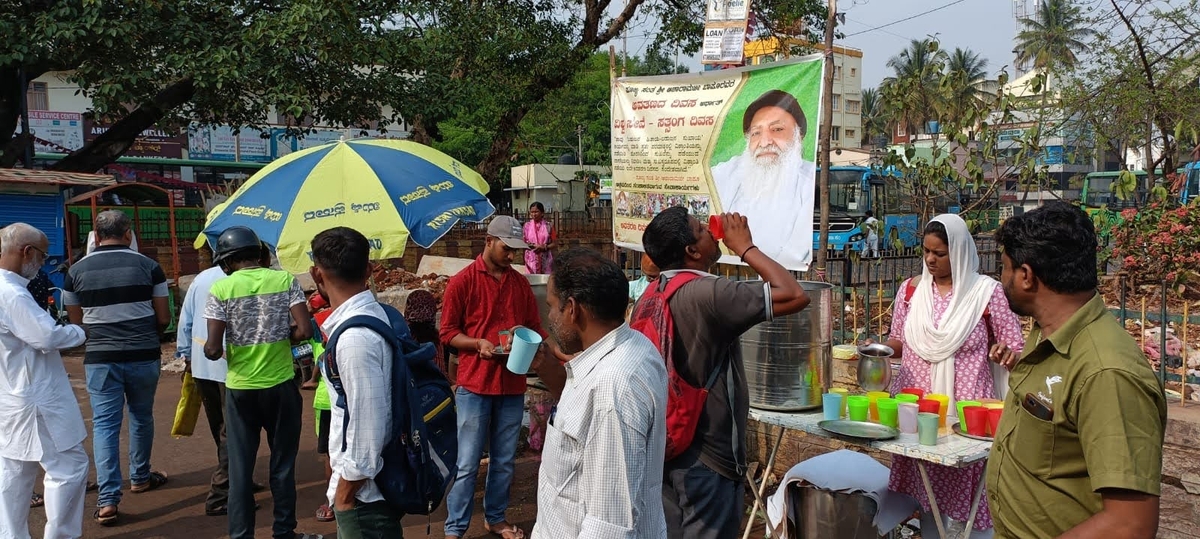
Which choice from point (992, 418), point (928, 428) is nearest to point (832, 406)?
point (928, 428)

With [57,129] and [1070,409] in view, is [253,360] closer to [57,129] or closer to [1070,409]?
[1070,409]

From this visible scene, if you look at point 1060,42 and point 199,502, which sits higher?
point 1060,42

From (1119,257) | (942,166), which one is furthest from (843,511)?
(1119,257)

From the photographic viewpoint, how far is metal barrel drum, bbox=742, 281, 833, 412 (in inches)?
135

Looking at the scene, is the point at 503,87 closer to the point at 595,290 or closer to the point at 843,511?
the point at 843,511

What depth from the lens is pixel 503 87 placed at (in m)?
11.7

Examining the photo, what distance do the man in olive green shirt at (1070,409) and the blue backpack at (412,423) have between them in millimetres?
1690

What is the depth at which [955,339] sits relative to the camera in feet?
11.5

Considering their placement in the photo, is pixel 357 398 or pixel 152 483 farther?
pixel 152 483

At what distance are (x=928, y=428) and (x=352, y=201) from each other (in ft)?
11.5


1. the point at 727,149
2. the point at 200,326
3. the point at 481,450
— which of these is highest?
the point at 727,149

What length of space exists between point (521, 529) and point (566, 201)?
25862 mm

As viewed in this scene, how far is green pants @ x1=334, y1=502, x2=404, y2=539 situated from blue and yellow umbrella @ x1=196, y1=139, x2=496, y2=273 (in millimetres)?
2368

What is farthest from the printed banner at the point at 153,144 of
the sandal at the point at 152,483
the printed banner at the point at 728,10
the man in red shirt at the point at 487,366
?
the man in red shirt at the point at 487,366
